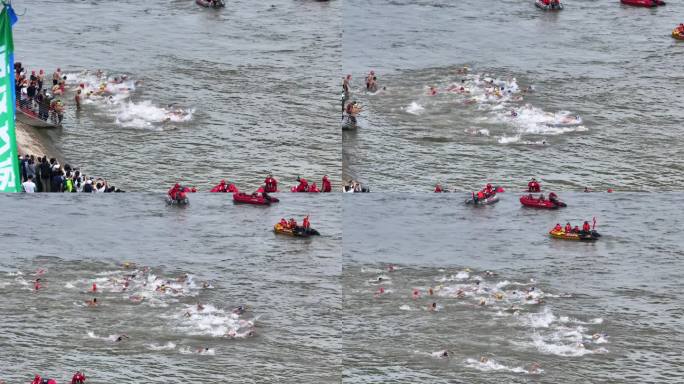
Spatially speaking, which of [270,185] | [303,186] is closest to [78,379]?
[270,185]

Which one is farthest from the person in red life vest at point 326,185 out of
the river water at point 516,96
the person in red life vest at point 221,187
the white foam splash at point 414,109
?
the white foam splash at point 414,109

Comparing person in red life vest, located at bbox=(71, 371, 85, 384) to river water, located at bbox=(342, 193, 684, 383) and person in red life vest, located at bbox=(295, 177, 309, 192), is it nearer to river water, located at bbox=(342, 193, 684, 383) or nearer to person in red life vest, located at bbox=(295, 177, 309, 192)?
river water, located at bbox=(342, 193, 684, 383)

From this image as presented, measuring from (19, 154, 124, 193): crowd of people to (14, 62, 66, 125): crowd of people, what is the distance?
6012 millimetres

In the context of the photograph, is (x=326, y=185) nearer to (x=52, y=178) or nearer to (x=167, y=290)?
(x=167, y=290)

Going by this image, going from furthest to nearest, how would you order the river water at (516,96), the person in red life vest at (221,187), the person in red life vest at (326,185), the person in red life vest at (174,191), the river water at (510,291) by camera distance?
1. the river water at (516,96)
2. the person in red life vest at (221,187)
3. the person in red life vest at (326,185)
4. the person in red life vest at (174,191)
5. the river water at (510,291)

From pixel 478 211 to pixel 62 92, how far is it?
119ft

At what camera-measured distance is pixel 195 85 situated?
495 ft

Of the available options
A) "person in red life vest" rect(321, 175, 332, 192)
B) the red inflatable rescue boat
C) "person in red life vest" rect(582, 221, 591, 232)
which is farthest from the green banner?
the red inflatable rescue boat

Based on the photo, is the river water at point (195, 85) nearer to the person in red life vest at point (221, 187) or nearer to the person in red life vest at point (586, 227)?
the person in red life vest at point (221, 187)

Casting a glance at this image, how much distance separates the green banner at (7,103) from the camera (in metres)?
101

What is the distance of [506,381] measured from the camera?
108812mm

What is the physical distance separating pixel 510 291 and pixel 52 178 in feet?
99.7

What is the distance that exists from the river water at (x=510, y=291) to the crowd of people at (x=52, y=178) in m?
17.6

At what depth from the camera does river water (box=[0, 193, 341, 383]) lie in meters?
112
